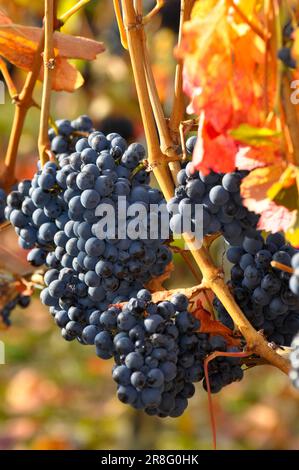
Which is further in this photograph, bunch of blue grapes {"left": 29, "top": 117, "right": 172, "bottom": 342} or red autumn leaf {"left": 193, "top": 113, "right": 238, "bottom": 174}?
bunch of blue grapes {"left": 29, "top": 117, "right": 172, "bottom": 342}

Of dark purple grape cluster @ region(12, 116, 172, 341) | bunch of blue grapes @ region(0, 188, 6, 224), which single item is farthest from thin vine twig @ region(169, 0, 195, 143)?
bunch of blue grapes @ region(0, 188, 6, 224)

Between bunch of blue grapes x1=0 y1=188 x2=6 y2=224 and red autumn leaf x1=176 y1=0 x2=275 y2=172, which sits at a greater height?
red autumn leaf x1=176 y1=0 x2=275 y2=172

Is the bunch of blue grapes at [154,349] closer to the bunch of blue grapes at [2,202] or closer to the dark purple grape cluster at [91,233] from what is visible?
the dark purple grape cluster at [91,233]

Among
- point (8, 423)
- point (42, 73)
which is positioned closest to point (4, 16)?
point (42, 73)

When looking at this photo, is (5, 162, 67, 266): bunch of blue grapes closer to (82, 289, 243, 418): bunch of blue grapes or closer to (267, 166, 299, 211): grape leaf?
(82, 289, 243, 418): bunch of blue grapes

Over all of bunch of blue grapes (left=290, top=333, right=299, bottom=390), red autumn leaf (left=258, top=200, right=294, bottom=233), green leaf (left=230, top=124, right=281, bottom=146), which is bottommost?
bunch of blue grapes (left=290, top=333, right=299, bottom=390)

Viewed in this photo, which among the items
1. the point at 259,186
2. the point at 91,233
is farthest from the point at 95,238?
the point at 259,186

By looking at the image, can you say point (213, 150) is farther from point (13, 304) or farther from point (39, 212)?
point (13, 304)
